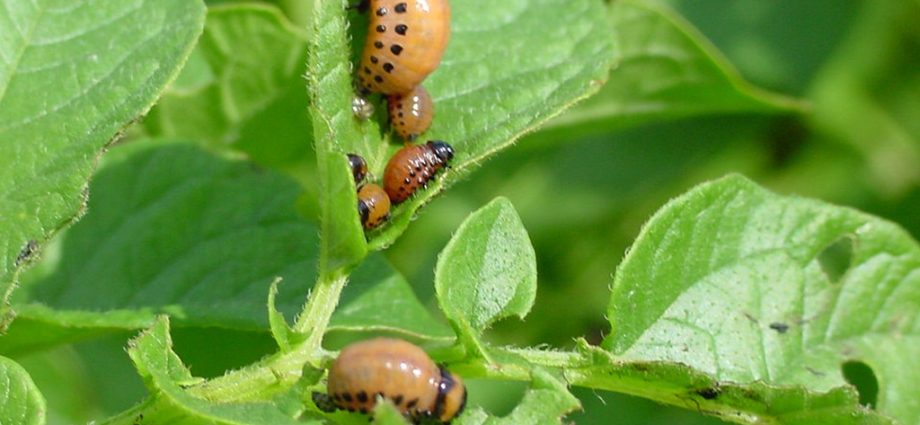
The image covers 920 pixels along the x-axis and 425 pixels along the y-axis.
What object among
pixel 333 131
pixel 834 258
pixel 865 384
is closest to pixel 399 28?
pixel 333 131

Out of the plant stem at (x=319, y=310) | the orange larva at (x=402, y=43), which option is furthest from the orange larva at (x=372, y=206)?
the orange larva at (x=402, y=43)

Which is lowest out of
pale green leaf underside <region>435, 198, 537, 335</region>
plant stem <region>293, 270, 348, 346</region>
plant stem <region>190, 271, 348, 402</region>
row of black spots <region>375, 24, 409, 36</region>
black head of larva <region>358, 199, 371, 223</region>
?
plant stem <region>190, 271, 348, 402</region>

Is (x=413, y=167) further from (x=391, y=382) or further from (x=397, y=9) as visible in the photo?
(x=391, y=382)

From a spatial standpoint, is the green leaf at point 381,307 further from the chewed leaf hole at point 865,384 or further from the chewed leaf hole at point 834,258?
the chewed leaf hole at point 834,258

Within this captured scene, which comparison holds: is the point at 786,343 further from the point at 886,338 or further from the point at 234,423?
the point at 234,423

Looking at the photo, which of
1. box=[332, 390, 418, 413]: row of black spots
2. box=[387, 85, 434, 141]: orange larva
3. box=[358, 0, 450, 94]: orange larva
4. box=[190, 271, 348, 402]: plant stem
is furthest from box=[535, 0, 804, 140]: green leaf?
box=[332, 390, 418, 413]: row of black spots

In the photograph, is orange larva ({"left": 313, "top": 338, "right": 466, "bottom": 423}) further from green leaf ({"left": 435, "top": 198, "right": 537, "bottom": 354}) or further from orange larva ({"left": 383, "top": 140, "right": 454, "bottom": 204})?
orange larva ({"left": 383, "top": 140, "right": 454, "bottom": 204})

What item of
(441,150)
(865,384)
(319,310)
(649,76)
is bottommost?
(865,384)
